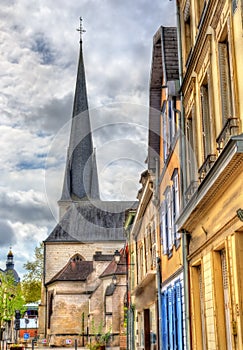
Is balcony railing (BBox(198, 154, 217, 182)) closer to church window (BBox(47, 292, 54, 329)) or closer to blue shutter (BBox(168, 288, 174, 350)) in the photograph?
blue shutter (BBox(168, 288, 174, 350))

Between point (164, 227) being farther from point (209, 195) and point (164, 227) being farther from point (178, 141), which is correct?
point (209, 195)

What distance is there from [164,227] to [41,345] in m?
58.4

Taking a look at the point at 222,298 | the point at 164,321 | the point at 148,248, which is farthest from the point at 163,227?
the point at 222,298

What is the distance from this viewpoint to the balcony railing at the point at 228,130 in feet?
27.6

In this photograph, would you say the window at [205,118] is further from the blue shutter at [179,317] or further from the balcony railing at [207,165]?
the blue shutter at [179,317]

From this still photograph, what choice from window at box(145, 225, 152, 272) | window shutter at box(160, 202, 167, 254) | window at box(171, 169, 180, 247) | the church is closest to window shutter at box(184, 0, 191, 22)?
window at box(171, 169, 180, 247)

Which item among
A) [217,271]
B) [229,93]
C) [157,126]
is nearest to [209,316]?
[217,271]

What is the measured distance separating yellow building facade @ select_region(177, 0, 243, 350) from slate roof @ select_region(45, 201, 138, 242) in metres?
70.5

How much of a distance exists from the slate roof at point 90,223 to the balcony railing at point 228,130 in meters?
73.9

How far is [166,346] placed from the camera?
17438 mm

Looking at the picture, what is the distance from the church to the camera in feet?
197

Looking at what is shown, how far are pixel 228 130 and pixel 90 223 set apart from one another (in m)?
80.4

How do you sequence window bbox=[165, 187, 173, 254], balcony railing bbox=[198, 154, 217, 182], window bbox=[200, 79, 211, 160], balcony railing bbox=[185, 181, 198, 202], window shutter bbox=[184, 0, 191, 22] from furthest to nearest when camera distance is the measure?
1. window bbox=[165, 187, 173, 254]
2. window shutter bbox=[184, 0, 191, 22]
3. balcony railing bbox=[185, 181, 198, 202]
4. window bbox=[200, 79, 211, 160]
5. balcony railing bbox=[198, 154, 217, 182]

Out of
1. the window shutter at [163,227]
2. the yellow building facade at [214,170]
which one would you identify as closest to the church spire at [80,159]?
the window shutter at [163,227]
